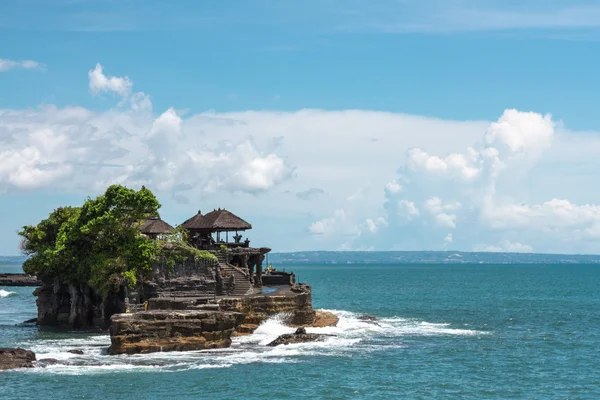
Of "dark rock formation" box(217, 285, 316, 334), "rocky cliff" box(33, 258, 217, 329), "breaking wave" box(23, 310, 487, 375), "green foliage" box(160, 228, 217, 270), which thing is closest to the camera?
"breaking wave" box(23, 310, 487, 375)

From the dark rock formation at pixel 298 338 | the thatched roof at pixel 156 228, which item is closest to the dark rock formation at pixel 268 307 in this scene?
the dark rock formation at pixel 298 338

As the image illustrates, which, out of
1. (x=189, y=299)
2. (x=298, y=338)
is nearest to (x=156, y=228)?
(x=189, y=299)

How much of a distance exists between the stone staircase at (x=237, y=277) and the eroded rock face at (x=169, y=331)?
13.0 meters

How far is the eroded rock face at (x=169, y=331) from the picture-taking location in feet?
158

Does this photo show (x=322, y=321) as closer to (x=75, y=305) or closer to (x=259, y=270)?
(x=259, y=270)

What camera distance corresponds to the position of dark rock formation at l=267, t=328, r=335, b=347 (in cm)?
5303

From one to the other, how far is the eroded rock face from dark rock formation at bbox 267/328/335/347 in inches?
148

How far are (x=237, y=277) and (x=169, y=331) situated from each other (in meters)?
17.3

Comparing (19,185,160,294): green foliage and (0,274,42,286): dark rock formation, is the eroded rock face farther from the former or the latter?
(0,274,42,286): dark rock formation

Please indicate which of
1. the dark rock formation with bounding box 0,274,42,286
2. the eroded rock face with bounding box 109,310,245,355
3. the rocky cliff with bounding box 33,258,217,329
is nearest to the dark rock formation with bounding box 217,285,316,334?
the rocky cliff with bounding box 33,258,217,329

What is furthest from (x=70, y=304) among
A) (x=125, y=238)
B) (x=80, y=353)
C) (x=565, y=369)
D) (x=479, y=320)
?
(x=565, y=369)

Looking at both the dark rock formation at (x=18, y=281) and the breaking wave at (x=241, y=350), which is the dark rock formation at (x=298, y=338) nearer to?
the breaking wave at (x=241, y=350)

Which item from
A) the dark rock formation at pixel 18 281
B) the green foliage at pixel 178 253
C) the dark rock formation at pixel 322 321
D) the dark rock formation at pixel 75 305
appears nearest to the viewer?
the green foliage at pixel 178 253

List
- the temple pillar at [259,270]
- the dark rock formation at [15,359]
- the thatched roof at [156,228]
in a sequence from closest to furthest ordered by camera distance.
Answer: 1. the dark rock formation at [15,359]
2. the thatched roof at [156,228]
3. the temple pillar at [259,270]
